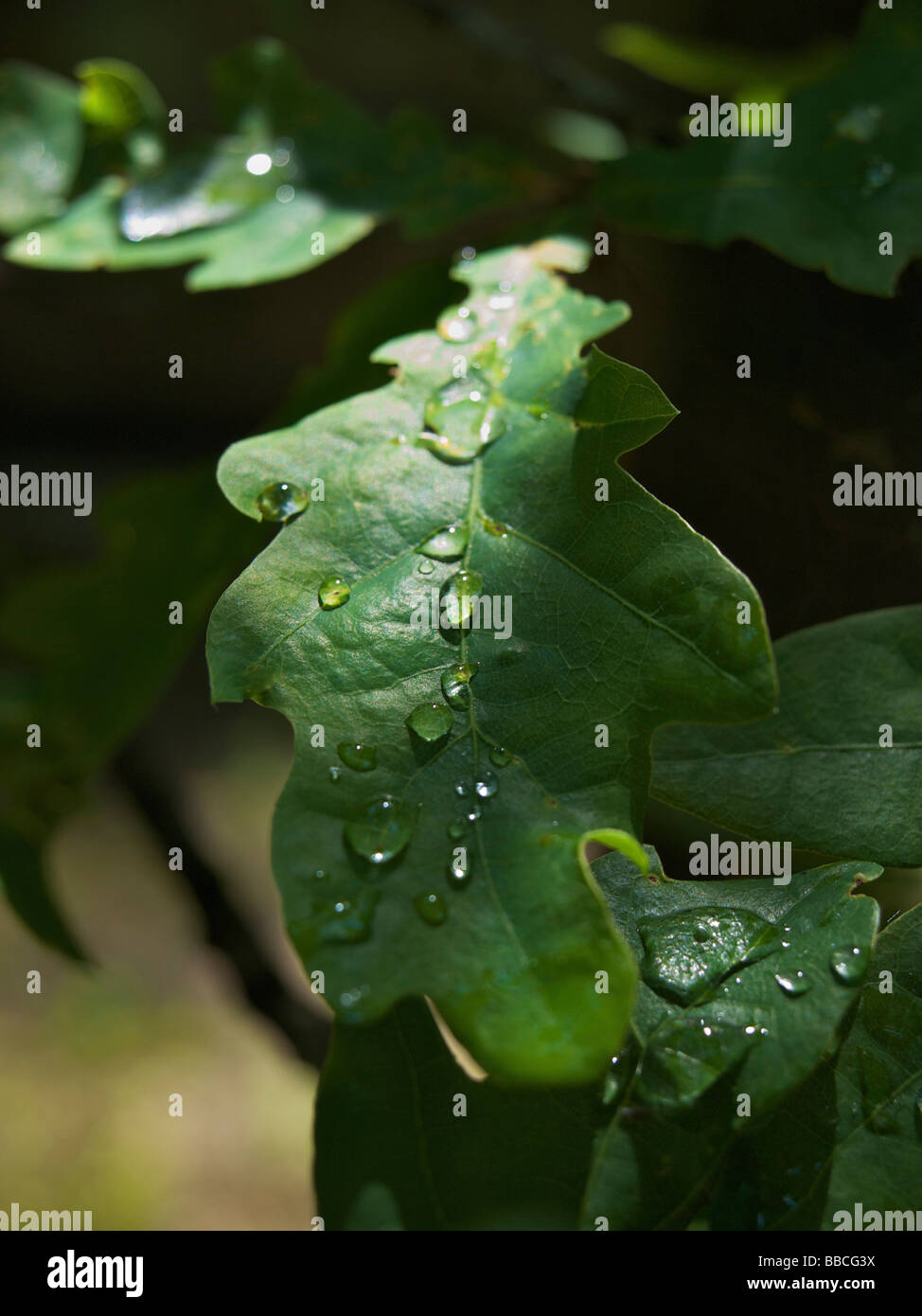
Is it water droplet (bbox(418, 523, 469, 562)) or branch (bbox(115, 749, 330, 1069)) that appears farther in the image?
branch (bbox(115, 749, 330, 1069))

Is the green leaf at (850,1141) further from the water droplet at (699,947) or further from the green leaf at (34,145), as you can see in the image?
the green leaf at (34,145)

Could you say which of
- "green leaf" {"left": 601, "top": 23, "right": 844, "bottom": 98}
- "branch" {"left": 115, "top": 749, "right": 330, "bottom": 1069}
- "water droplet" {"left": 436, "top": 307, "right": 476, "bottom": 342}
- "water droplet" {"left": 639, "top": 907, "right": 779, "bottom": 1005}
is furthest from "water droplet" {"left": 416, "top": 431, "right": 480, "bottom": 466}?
"green leaf" {"left": 601, "top": 23, "right": 844, "bottom": 98}

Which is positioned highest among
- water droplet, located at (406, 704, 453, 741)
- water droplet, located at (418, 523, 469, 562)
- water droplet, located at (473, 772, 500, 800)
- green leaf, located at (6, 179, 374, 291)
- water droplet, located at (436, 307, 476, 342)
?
green leaf, located at (6, 179, 374, 291)

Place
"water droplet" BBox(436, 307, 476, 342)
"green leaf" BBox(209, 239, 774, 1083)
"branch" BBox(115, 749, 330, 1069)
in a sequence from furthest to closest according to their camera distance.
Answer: "branch" BBox(115, 749, 330, 1069)
"water droplet" BBox(436, 307, 476, 342)
"green leaf" BBox(209, 239, 774, 1083)

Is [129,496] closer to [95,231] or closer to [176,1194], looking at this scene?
[95,231]

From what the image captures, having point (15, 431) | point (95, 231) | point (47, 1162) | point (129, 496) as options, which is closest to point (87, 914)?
point (47, 1162)

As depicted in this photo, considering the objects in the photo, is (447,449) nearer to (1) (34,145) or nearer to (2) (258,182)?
(2) (258,182)

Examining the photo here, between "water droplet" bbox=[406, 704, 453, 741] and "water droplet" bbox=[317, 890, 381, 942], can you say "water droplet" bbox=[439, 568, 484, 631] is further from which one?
"water droplet" bbox=[317, 890, 381, 942]

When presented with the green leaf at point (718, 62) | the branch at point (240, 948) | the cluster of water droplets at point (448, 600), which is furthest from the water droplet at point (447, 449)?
the green leaf at point (718, 62)
